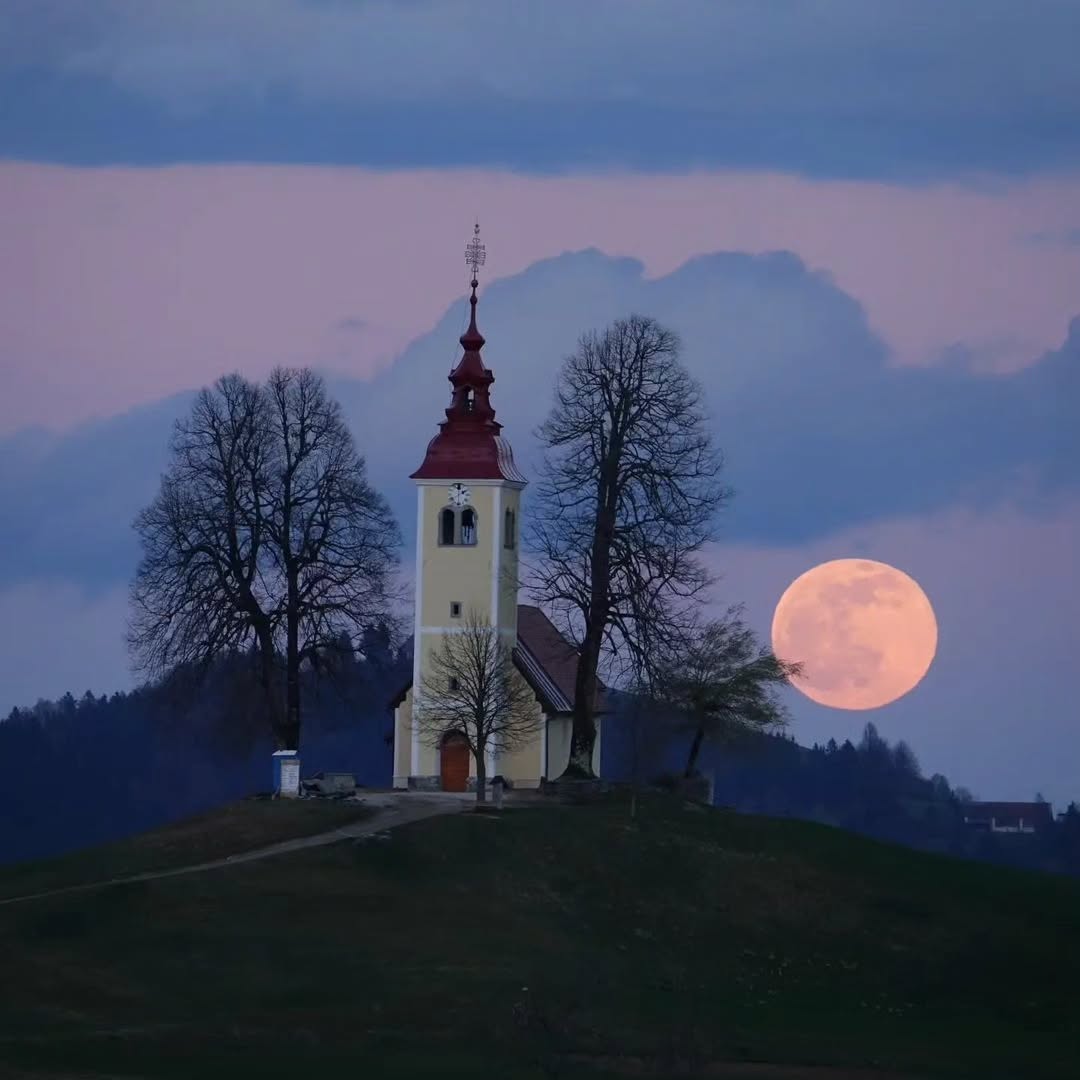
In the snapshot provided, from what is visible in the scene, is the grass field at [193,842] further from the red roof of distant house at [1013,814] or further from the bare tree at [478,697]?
the red roof of distant house at [1013,814]

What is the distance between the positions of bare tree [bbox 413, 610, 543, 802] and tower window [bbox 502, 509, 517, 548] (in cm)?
262

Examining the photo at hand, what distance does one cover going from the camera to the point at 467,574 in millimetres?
71312

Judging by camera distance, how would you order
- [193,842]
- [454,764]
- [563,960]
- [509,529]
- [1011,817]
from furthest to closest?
[1011,817] < [509,529] < [454,764] < [193,842] < [563,960]

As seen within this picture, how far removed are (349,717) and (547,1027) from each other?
35743mm

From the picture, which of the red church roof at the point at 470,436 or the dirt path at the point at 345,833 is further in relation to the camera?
the red church roof at the point at 470,436

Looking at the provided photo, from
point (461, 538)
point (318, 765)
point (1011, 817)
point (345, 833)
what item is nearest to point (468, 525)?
point (461, 538)

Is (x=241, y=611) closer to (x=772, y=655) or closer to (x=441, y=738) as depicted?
(x=441, y=738)

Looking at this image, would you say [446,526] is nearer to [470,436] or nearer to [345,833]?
[470,436]

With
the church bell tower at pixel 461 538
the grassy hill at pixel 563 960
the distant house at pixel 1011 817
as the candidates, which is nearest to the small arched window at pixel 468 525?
the church bell tower at pixel 461 538

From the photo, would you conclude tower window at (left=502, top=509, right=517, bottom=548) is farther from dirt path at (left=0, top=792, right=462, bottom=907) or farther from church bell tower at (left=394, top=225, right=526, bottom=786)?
dirt path at (left=0, top=792, right=462, bottom=907)

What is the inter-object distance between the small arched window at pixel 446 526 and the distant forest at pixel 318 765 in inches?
147

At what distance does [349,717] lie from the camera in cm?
7725

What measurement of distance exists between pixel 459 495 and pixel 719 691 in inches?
379

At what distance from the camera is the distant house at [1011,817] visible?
174 metres
